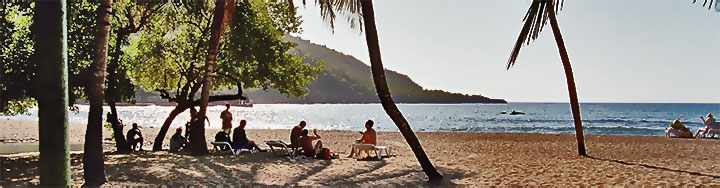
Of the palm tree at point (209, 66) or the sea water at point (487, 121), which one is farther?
the sea water at point (487, 121)

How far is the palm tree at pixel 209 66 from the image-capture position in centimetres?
1382

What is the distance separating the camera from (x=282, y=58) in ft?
55.2

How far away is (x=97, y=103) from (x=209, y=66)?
549cm

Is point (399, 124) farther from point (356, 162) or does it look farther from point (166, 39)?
point (166, 39)

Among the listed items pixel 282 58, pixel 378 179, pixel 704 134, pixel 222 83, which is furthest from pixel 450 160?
pixel 704 134

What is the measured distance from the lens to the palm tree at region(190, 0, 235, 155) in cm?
1382

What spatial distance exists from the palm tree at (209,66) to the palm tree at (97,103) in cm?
525

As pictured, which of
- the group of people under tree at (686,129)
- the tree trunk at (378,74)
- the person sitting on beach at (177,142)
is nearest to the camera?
the tree trunk at (378,74)

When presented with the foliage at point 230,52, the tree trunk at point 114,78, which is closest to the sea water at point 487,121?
the foliage at point 230,52

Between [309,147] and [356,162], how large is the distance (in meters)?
1.35

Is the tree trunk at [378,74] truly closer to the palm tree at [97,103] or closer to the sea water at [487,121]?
the palm tree at [97,103]

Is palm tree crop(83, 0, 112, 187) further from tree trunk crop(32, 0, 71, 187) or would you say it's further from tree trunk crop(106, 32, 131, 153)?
tree trunk crop(106, 32, 131, 153)

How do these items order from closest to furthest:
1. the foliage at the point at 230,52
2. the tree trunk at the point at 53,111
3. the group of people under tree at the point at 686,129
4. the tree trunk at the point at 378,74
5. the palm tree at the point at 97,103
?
the tree trunk at the point at 53,111 < the palm tree at the point at 97,103 < the tree trunk at the point at 378,74 < the foliage at the point at 230,52 < the group of people under tree at the point at 686,129

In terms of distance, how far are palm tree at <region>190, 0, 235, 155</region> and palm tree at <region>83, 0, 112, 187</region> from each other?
17.2 feet
